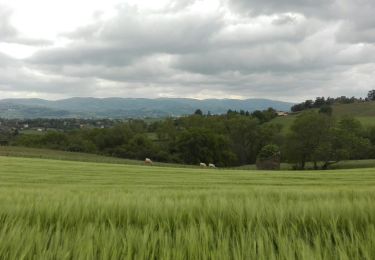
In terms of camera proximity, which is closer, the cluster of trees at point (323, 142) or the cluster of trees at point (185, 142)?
the cluster of trees at point (323, 142)

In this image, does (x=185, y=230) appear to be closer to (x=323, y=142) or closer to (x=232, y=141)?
(x=323, y=142)

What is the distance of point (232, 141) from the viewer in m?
95.8

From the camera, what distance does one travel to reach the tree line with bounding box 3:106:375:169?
63.0 meters

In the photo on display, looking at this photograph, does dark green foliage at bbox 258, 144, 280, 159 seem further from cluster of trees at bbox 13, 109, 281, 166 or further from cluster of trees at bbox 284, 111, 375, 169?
cluster of trees at bbox 13, 109, 281, 166

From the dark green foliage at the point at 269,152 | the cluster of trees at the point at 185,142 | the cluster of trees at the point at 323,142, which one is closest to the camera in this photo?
the dark green foliage at the point at 269,152

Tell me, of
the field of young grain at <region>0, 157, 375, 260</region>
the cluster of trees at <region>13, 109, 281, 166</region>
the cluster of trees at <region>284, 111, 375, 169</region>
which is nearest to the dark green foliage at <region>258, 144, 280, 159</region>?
the cluster of trees at <region>284, 111, 375, 169</region>

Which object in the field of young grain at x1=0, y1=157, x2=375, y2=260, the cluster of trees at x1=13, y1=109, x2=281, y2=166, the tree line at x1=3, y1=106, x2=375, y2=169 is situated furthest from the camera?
the cluster of trees at x1=13, y1=109, x2=281, y2=166

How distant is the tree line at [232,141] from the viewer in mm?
62969

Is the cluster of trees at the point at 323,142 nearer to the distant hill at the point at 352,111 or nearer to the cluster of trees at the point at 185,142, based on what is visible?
the cluster of trees at the point at 185,142

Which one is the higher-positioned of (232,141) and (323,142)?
(323,142)

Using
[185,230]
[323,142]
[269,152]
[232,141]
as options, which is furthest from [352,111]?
[185,230]

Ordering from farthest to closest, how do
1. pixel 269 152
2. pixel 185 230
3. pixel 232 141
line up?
1. pixel 232 141
2. pixel 269 152
3. pixel 185 230

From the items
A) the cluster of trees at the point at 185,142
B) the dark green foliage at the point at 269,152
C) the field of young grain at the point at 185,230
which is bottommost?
the cluster of trees at the point at 185,142

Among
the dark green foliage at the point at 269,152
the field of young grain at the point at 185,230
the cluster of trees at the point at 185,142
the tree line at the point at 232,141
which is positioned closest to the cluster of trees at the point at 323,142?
the tree line at the point at 232,141
